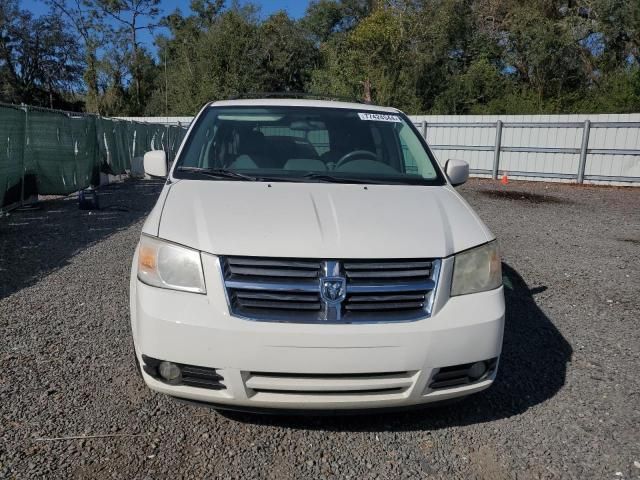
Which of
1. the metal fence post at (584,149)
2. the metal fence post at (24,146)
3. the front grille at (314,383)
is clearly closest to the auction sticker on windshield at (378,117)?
the front grille at (314,383)

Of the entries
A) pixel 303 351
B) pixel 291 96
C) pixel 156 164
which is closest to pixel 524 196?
pixel 291 96

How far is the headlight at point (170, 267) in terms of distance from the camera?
227 cm

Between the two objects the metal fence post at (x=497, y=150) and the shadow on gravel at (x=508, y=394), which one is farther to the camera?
the metal fence post at (x=497, y=150)

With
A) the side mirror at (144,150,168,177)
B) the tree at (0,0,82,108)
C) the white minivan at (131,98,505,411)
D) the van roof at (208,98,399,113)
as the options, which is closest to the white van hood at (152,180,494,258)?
the white minivan at (131,98,505,411)

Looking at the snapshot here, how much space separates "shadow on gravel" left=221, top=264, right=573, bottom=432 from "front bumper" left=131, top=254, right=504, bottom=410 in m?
0.36

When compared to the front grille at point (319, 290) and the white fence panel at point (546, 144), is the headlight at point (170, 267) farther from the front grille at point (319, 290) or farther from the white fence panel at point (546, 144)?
the white fence panel at point (546, 144)

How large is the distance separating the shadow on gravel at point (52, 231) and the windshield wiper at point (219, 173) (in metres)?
2.47

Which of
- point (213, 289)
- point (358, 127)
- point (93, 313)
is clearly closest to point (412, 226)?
point (213, 289)

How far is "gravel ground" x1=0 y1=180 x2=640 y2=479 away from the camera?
2328 millimetres

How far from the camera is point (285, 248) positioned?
2.24 metres

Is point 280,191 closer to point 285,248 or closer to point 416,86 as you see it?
point 285,248

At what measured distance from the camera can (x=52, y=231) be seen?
7.20 meters

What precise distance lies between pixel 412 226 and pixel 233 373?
3.60ft

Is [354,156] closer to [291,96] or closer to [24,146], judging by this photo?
[291,96]
